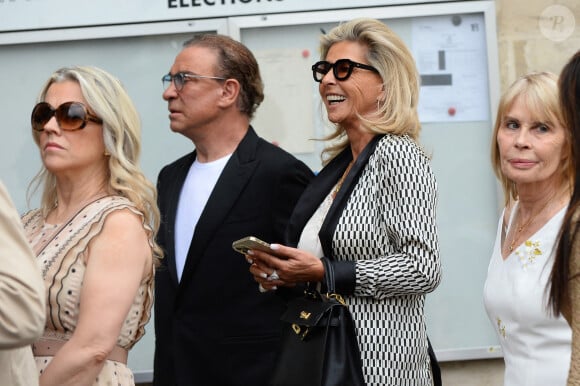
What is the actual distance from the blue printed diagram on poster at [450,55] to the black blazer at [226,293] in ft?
4.94

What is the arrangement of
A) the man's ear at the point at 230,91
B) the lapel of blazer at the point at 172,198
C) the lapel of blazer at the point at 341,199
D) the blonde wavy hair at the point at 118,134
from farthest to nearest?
the man's ear at the point at 230,91 < the lapel of blazer at the point at 172,198 < the lapel of blazer at the point at 341,199 < the blonde wavy hair at the point at 118,134

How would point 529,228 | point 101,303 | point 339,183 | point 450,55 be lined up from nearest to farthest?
point 101,303
point 529,228
point 339,183
point 450,55

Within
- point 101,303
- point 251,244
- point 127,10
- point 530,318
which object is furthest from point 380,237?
point 127,10

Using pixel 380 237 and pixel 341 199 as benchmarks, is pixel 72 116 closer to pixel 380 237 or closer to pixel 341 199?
pixel 341 199

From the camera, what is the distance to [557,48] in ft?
20.4

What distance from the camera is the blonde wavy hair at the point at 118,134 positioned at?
3691 mm

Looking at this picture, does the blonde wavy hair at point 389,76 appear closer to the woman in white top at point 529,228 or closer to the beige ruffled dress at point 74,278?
the woman in white top at point 529,228

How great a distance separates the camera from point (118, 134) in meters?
3.71

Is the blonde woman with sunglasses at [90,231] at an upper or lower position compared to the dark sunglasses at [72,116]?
lower

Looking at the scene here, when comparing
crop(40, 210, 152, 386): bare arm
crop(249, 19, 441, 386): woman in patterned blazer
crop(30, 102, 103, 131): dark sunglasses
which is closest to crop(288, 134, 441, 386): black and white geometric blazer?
crop(249, 19, 441, 386): woman in patterned blazer

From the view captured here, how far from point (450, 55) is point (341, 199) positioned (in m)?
2.30

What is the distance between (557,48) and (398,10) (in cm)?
96

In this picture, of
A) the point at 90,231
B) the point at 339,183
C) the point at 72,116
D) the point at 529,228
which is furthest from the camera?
the point at 339,183

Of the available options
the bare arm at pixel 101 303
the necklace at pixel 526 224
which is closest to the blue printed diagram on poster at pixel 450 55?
the necklace at pixel 526 224
